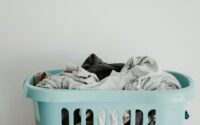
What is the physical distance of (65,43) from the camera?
42.1 inches

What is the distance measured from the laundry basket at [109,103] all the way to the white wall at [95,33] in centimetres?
35

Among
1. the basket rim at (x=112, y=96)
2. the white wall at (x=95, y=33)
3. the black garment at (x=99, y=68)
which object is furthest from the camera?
the white wall at (x=95, y=33)

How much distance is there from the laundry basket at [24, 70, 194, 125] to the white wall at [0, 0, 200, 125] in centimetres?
35

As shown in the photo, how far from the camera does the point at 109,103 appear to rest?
0.72 m

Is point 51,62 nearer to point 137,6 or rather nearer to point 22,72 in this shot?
point 22,72

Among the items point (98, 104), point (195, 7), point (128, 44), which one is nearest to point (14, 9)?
point (128, 44)

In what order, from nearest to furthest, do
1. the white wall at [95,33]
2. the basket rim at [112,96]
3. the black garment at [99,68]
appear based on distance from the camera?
the basket rim at [112,96] → the black garment at [99,68] → the white wall at [95,33]

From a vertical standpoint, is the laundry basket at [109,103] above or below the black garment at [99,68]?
below

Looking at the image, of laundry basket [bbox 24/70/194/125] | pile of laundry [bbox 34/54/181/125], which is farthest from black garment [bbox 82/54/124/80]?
laundry basket [bbox 24/70/194/125]

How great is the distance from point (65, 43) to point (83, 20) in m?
0.11

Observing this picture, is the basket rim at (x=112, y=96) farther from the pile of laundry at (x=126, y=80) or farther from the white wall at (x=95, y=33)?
the white wall at (x=95, y=33)

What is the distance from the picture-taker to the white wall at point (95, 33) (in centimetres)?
105

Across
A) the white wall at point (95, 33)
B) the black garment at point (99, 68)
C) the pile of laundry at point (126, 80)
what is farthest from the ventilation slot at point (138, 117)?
the white wall at point (95, 33)

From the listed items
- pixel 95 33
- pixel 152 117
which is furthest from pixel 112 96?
pixel 95 33
